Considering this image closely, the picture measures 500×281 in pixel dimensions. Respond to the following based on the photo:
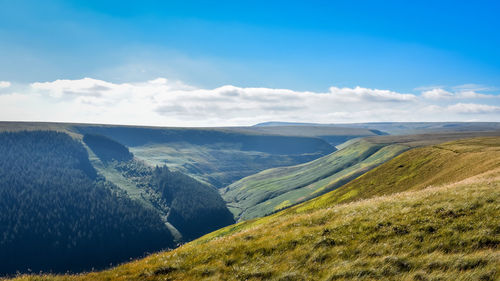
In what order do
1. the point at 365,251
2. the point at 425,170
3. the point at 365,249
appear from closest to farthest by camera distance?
the point at 365,251 → the point at 365,249 → the point at 425,170

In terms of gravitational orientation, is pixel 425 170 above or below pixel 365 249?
below

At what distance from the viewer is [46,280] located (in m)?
13.4

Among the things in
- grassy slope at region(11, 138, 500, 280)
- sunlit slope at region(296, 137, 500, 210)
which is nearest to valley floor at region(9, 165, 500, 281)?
grassy slope at region(11, 138, 500, 280)

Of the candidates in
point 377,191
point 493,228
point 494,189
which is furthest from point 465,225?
point 377,191

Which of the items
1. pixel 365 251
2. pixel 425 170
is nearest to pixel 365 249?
pixel 365 251

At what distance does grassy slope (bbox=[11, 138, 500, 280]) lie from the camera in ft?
42.5

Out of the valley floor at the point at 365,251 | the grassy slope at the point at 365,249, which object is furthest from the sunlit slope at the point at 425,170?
the valley floor at the point at 365,251

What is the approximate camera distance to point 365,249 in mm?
15109

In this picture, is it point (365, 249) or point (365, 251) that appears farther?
point (365, 249)

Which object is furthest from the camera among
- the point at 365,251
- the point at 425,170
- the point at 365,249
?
the point at 425,170

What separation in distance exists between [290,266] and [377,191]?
67067 mm

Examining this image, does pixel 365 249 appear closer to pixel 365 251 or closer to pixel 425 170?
pixel 365 251

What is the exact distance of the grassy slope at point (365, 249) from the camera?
510 inches

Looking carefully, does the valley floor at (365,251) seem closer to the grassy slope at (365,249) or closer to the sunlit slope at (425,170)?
the grassy slope at (365,249)
